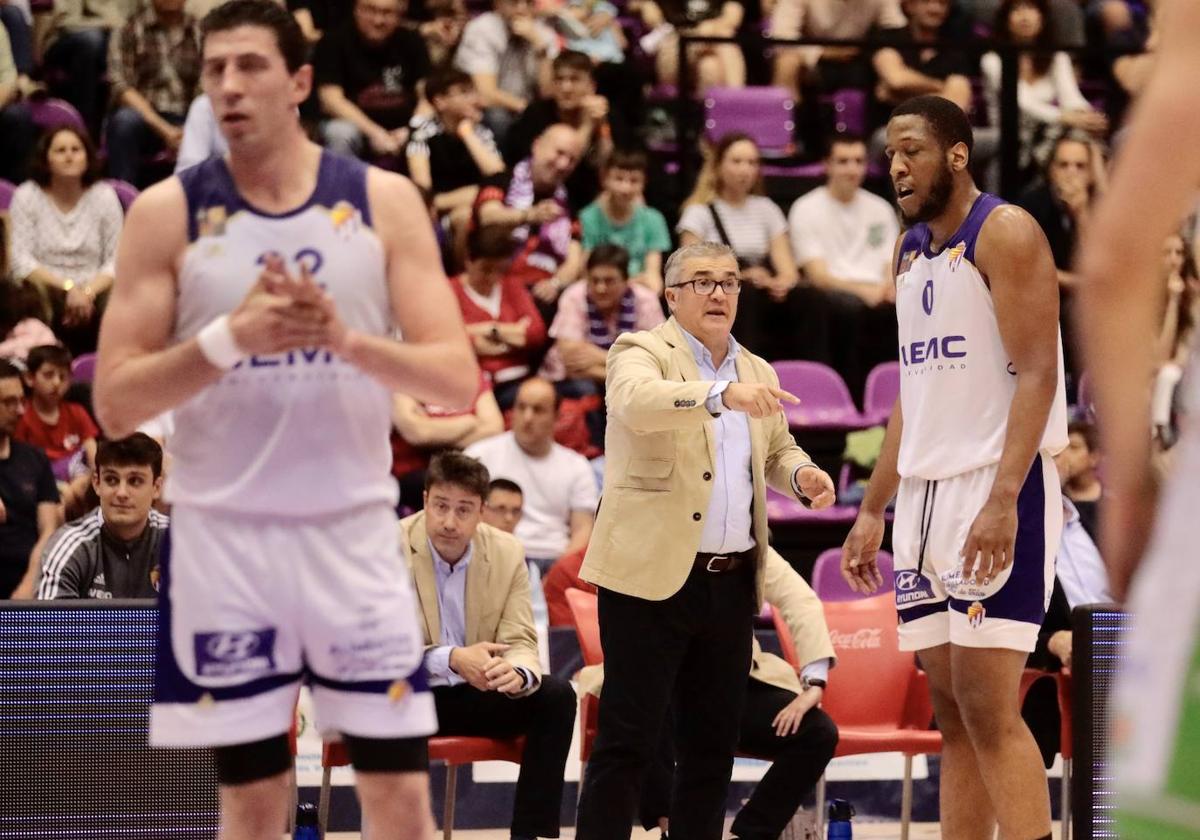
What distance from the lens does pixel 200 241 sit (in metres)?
3.44

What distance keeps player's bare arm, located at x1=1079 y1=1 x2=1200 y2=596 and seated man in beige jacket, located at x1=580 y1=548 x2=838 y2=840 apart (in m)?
4.19

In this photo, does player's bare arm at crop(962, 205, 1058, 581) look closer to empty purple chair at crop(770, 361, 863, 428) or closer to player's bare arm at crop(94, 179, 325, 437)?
player's bare arm at crop(94, 179, 325, 437)

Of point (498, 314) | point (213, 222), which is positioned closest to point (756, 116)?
point (498, 314)

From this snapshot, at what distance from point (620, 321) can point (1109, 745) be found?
4.69 metres

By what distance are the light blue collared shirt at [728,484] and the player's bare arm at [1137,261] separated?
3400 millimetres

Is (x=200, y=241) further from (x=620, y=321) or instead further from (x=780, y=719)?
(x=620, y=321)

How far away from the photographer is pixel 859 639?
7.25 metres

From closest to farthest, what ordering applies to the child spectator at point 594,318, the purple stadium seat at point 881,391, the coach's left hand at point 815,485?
the coach's left hand at point 815,485 → the child spectator at point 594,318 → the purple stadium seat at point 881,391

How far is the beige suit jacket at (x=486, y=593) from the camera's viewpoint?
21.4 feet

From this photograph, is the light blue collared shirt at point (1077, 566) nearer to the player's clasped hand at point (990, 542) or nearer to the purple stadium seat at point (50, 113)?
the player's clasped hand at point (990, 542)

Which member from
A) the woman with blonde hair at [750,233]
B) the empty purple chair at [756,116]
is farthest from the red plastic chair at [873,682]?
the empty purple chair at [756,116]

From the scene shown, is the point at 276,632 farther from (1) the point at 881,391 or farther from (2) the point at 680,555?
(1) the point at 881,391

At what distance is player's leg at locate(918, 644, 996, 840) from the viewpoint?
4910 millimetres

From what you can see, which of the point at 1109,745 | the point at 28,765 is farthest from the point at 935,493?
the point at 28,765
